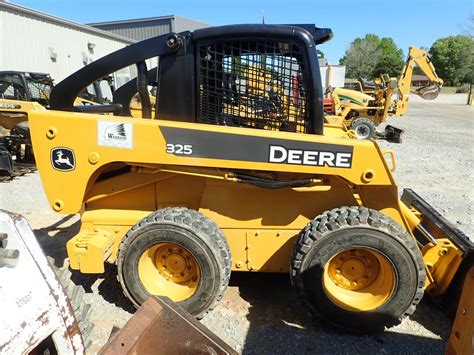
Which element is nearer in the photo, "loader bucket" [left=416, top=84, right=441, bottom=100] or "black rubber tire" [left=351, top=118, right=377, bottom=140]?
"black rubber tire" [left=351, top=118, right=377, bottom=140]

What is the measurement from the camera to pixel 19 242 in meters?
1.67

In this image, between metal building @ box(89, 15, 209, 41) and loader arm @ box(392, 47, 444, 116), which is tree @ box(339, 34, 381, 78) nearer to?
metal building @ box(89, 15, 209, 41)

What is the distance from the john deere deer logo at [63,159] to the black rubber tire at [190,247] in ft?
2.14

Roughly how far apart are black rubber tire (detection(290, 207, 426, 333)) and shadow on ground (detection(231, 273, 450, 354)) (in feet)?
0.37

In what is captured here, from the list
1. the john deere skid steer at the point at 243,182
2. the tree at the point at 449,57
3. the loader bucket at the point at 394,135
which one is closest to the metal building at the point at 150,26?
the loader bucket at the point at 394,135

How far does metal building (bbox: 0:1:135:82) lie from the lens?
1339 cm

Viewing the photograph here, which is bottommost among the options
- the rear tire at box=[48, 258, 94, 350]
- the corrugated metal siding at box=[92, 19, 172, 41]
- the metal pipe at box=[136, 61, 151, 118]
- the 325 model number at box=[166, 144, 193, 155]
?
the rear tire at box=[48, 258, 94, 350]

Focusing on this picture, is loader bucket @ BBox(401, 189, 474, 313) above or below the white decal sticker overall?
below

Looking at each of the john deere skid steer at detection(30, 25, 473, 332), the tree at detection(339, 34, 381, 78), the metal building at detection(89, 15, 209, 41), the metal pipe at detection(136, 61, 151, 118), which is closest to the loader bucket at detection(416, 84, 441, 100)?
the john deere skid steer at detection(30, 25, 473, 332)

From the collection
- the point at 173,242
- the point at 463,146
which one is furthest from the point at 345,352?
the point at 463,146

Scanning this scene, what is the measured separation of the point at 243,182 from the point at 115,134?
98cm

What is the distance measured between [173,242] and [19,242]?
1.36 metres

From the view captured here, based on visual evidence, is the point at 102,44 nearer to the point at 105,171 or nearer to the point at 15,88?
the point at 15,88

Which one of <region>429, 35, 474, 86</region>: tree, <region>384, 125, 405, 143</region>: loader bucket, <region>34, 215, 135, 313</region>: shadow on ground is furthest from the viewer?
<region>429, 35, 474, 86</region>: tree
